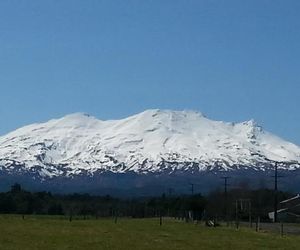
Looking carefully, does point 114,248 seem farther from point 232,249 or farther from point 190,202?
point 190,202

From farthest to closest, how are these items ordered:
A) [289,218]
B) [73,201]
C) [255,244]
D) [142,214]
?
1. [73,201]
2. [142,214]
3. [289,218]
4. [255,244]

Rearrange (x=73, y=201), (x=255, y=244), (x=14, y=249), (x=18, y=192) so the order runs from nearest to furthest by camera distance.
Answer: (x=14, y=249) < (x=255, y=244) < (x=18, y=192) < (x=73, y=201)

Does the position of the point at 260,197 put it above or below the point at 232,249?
above

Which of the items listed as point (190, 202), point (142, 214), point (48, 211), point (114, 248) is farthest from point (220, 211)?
point (114, 248)

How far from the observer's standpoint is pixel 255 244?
132 feet

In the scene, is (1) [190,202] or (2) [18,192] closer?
(1) [190,202]

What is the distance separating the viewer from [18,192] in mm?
128625

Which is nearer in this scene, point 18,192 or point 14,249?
point 14,249

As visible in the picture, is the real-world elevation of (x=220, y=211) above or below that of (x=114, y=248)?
above

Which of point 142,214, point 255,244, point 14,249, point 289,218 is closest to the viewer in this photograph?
point 14,249

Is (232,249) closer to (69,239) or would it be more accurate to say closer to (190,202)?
(69,239)

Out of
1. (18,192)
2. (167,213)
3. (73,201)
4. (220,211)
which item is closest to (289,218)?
(220,211)

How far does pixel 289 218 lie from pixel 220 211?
31.6ft

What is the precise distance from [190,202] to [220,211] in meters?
4.96
